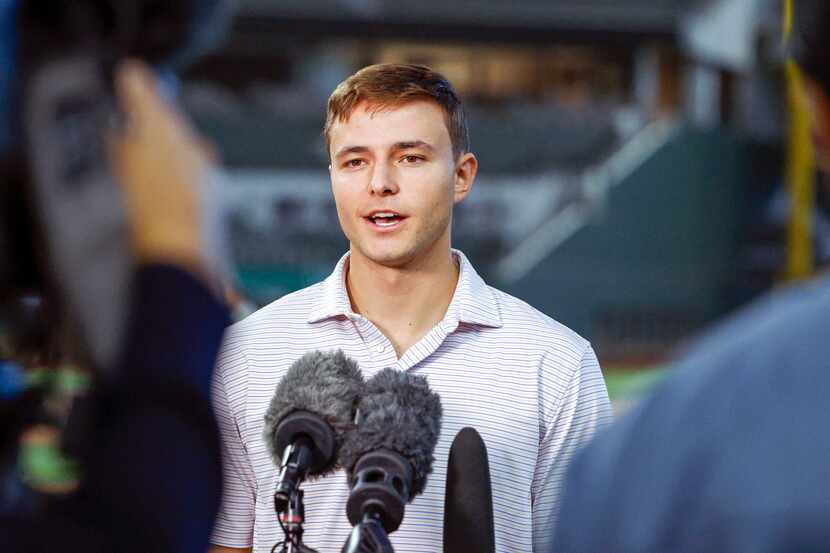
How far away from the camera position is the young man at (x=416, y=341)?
2602 millimetres

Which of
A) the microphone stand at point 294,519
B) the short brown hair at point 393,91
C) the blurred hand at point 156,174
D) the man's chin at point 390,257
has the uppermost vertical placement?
the short brown hair at point 393,91

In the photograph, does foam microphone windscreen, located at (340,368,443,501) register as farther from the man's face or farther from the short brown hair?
the short brown hair

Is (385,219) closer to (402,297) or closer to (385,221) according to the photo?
(385,221)

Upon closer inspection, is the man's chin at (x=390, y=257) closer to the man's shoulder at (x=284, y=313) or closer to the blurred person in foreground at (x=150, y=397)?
the man's shoulder at (x=284, y=313)

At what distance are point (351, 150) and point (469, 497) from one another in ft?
2.86

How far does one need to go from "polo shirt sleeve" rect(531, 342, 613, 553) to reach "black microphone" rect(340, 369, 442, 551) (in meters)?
0.57

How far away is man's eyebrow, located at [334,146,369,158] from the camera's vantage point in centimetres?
271

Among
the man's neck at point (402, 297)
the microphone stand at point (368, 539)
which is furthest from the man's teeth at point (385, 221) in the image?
the microphone stand at point (368, 539)

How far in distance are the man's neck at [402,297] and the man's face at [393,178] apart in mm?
43

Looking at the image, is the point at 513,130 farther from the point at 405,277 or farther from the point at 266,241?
the point at 405,277

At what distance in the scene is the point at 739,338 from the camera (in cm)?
94

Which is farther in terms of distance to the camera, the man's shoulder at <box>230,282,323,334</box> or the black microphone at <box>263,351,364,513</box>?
the man's shoulder at <box>230,282,323,334</box>

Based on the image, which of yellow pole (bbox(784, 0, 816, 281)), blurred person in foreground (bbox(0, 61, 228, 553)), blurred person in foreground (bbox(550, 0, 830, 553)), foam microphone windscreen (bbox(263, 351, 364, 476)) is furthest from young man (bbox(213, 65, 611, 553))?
yellow pole (bbox(784, 0, 816, 281))

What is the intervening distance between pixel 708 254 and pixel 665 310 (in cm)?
129
